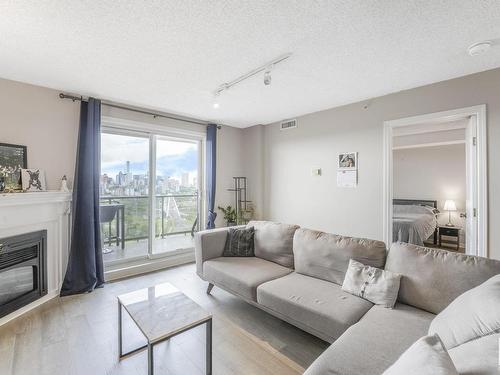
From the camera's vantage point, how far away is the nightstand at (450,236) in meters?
4.69

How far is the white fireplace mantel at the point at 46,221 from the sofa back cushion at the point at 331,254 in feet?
9.13

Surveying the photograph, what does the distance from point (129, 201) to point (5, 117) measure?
1.66 meters

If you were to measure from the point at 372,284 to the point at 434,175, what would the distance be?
15.3 ft

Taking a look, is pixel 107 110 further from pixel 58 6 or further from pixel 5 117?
pixel 58 6

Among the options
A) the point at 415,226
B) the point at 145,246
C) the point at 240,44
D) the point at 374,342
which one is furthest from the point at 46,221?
the point at 415,226

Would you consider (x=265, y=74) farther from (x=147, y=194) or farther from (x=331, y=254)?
(x=147, y=194)

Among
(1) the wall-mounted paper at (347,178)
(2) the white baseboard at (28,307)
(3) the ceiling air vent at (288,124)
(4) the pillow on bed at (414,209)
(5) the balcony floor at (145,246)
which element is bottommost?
(2) the white baseboard at (28,307)

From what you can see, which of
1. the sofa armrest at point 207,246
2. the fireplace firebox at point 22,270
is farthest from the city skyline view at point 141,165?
the sofa armrest at point 207,246

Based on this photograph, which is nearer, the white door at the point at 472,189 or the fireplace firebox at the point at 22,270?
the fireplace firebox at the point at 22,270

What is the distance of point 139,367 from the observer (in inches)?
71.2

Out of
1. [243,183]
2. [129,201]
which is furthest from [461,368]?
[243,183]

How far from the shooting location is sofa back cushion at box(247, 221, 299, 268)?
2.83 meters

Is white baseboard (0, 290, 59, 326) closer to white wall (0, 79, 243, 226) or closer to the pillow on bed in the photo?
white wall (0, 79, 243, 226)

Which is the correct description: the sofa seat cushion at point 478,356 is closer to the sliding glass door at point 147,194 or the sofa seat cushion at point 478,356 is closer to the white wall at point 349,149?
the white wall at point 349,149
